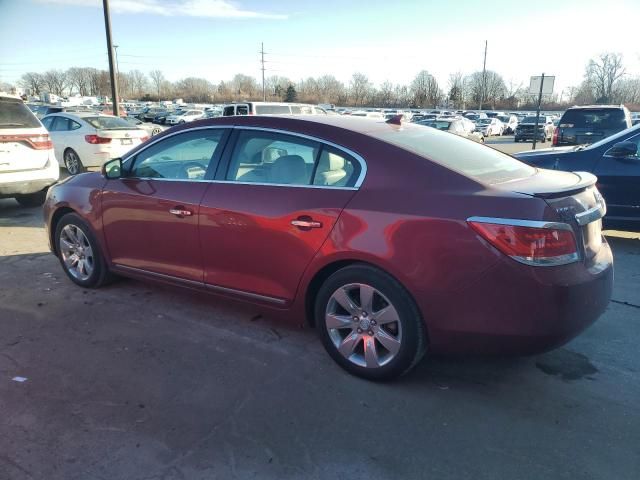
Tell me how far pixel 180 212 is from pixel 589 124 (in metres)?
13.0

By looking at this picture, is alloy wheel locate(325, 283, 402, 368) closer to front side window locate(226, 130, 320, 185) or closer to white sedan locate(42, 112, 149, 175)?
front side window locate(226, 130, 320, 185)

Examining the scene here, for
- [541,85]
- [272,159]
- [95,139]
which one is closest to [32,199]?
[95,139]

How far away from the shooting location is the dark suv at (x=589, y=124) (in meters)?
13.3

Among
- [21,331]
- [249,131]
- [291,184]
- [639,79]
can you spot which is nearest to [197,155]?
[249,131]

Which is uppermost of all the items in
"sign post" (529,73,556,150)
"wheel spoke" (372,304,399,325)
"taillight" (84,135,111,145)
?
"sign post" (529,73,556,150)

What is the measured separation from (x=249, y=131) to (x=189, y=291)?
136 cm

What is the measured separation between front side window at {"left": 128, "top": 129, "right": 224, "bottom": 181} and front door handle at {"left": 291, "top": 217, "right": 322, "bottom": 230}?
1014mm

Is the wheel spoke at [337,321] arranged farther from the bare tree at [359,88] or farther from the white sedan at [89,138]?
the bare tree at [359,88]

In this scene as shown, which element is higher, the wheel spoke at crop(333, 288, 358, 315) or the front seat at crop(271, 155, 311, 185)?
the front seat at crop(271, 155, 311, 185)

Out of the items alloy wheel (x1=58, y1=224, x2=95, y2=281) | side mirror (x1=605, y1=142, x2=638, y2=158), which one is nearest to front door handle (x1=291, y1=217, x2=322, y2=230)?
alloy wheel (x1=58, y1=224, x2=95, y2=281)

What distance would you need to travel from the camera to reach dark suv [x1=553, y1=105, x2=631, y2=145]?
43.8ft

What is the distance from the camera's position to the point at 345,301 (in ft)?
10.4

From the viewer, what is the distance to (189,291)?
4039 millimetres

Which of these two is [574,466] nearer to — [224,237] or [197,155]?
[224,237]
